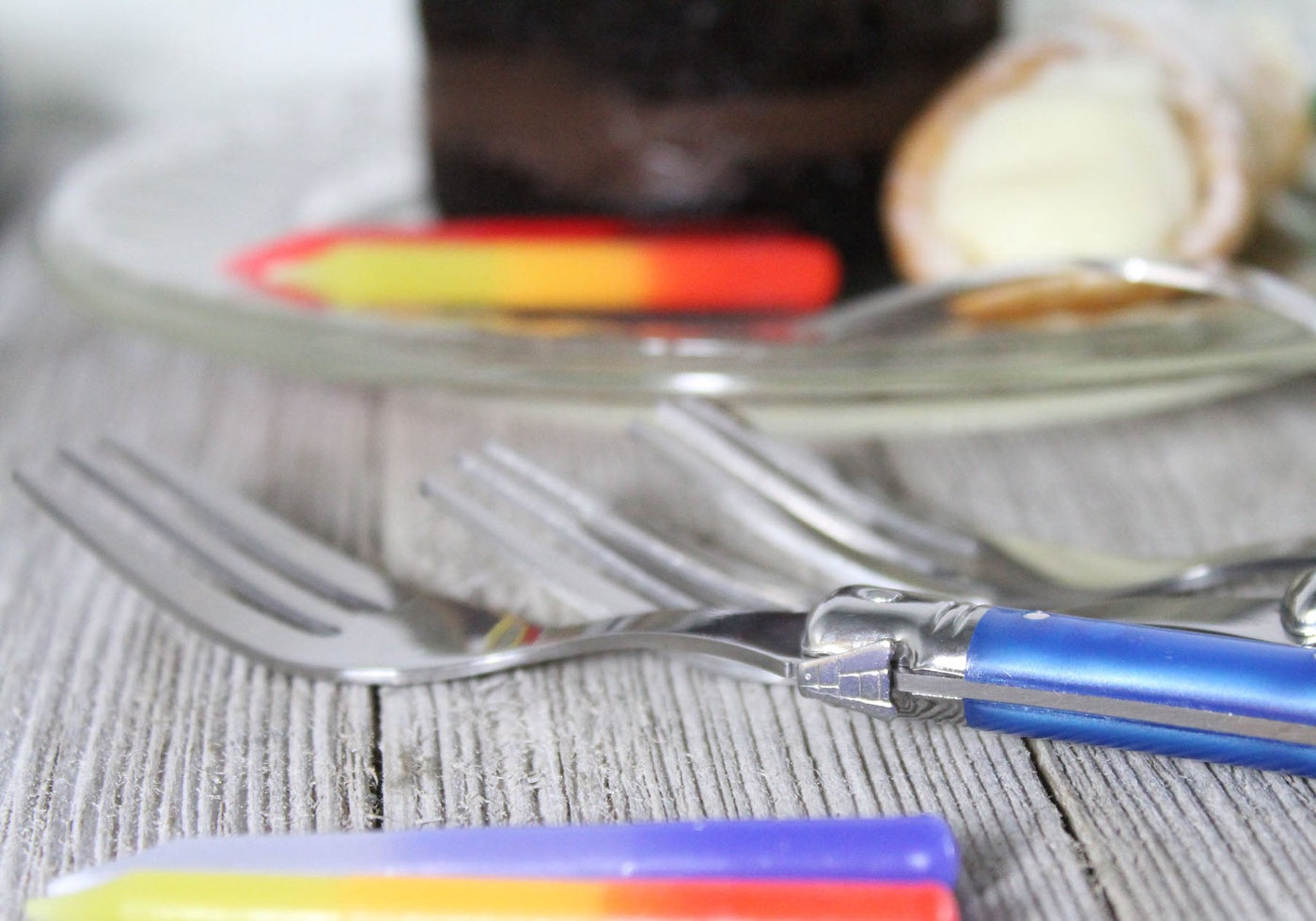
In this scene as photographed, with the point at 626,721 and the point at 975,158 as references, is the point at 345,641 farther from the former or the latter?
the point at 975,158

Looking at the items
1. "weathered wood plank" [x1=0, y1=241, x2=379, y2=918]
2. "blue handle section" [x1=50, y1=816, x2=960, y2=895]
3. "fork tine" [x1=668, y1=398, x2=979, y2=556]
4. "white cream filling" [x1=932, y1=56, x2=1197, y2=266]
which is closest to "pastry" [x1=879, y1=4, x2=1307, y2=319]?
"white cream filling" [x1=932, y1=56, x2=1197, y2=266]

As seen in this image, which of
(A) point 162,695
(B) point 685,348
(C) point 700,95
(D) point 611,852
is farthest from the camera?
(C) point 700,95

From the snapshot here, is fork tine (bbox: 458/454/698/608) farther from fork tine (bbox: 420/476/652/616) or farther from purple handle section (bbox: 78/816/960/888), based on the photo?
purple handle section (bbox: 78/816/960/888)

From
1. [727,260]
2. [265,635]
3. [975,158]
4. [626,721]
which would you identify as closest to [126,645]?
[265,635]

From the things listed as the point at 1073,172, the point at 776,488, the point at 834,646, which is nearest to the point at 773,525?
the point at 776,488

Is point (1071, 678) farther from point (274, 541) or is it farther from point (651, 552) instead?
point (274, 541)

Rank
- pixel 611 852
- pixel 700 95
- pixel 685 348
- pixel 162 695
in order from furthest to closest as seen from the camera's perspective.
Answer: pixel 700 95 → pixel 685 348 → pixel 162 695 → pixel 611 852

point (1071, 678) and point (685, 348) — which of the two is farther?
point (685, 348)
